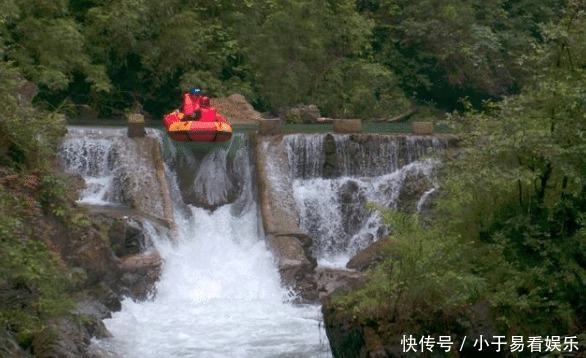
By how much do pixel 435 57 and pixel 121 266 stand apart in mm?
17060

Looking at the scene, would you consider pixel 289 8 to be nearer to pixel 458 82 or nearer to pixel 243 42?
pixel 243 42

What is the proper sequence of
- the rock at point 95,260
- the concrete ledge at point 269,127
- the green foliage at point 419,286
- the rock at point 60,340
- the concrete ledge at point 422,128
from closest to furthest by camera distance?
the green foliage at point 419,286, the rock at point 60,340, the rock at point 95,260, the concrete ledge at point 269,127, the concrete ledge at point 422,128

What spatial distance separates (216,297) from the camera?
13641mm

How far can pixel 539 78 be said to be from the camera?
8.77m

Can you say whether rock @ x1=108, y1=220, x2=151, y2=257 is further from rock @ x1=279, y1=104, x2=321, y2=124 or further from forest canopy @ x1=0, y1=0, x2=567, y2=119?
rock @ x1=279, y1=104, x2=321, y2=124

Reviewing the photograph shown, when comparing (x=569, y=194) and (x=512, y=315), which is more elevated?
(x=569, y=194)

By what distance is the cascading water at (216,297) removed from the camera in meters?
10.8

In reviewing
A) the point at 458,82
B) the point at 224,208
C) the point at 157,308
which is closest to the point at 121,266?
the point at 157,308

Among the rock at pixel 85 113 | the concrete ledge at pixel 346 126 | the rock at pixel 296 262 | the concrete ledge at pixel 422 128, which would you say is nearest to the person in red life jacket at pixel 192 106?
the concrete ledge at pixel 346 126

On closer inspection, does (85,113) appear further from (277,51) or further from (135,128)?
(135,128)

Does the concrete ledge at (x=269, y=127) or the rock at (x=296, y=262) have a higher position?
the concrete ledge at (x=269, y=127)

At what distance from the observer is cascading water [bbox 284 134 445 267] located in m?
16.2

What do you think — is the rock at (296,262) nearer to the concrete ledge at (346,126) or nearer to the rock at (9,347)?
the concrete ledge at (346,126)

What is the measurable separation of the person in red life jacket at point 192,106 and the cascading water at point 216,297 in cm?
71
